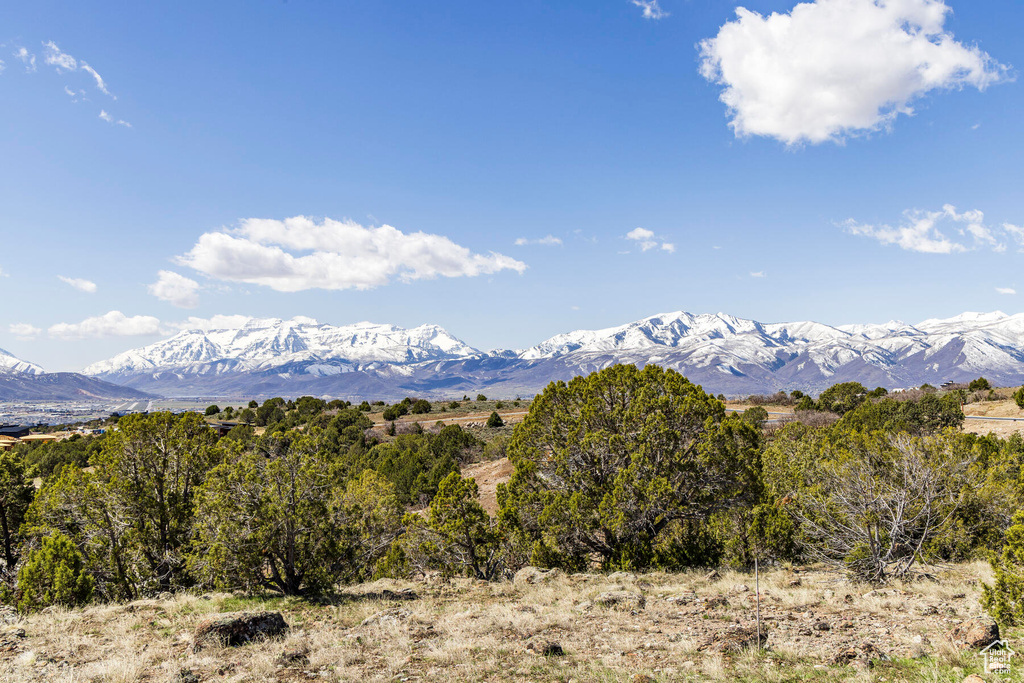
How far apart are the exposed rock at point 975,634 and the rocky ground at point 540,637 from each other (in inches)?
1.5

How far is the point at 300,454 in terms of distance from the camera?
17250mm

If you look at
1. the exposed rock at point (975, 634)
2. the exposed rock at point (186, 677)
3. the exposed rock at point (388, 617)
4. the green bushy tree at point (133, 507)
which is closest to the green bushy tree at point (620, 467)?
the exposed rock at point (388, 617)

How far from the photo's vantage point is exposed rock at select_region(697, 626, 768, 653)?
1044 centimetres

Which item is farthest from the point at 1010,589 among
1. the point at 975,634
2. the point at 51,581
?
the point at 51,581

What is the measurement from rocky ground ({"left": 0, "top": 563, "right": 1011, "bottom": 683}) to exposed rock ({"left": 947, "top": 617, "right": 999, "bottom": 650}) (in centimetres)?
4

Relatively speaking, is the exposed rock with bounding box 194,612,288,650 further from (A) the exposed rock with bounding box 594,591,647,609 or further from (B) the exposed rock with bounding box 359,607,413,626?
(A) the exposed rock with bounding box 594,591,647,609

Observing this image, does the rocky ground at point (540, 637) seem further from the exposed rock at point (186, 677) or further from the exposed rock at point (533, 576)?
the exposed rock at point (533, 576)

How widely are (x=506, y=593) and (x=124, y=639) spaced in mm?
10945

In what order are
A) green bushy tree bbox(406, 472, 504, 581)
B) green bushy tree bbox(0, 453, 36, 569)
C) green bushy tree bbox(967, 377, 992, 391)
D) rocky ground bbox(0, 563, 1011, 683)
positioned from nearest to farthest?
rocky ground bbox(0, 563, 1011, 683)
green bushy tree bbox(0, 453, 36, 569)
green bushy tree bbox(406, 472, 504, 581)
green bushy tree bbox(967, 377, 992, 391)

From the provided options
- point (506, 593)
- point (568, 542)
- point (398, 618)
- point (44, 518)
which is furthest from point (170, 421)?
point (568, 542)

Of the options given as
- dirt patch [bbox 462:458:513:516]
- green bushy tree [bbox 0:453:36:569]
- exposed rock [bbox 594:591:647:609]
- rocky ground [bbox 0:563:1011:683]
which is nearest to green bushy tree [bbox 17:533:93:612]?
rocky ground [bbox 0:563:1011:683]

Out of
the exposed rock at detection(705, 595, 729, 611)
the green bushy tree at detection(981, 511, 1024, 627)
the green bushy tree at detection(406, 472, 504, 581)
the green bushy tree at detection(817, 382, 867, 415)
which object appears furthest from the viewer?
the green bushy tree at detection(817, 382, 867, 415)

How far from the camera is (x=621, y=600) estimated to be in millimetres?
14773

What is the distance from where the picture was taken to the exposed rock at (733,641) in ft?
34.2
